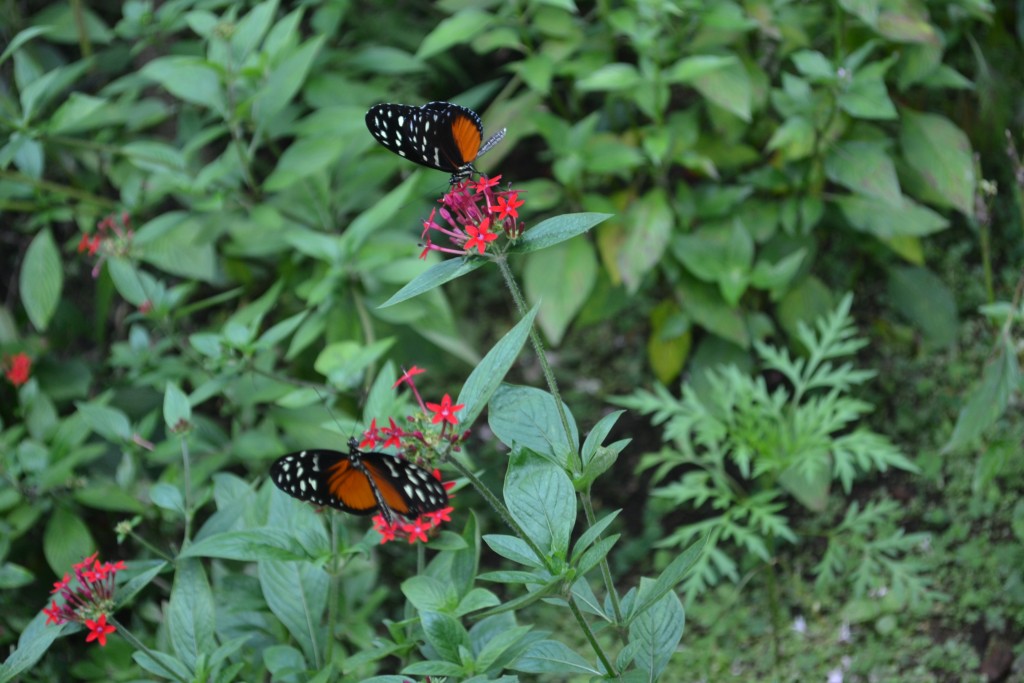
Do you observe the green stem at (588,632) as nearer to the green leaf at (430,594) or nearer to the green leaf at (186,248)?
the green leaf at (430,594)

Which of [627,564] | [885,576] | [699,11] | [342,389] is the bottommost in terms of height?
[627,564]

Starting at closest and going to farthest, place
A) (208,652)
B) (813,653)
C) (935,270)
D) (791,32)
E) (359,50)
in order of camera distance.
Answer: (208,652) → (813,653) → (791,32) → (935,270) → (359,50)

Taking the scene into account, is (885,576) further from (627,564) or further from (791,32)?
(791,32)

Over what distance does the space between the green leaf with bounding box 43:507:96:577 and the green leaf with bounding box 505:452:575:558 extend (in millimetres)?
1421

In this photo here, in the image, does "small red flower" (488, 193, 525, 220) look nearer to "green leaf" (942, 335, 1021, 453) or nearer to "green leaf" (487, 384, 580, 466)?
"green leaf" (487, 384, 580, 466)

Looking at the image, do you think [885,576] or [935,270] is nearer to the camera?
[885,576]

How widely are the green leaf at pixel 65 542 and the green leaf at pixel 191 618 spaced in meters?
0.68

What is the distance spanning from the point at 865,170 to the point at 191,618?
1.91 meters

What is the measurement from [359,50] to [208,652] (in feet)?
7.04

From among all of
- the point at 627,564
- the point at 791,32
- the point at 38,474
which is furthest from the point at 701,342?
the point at 38,474

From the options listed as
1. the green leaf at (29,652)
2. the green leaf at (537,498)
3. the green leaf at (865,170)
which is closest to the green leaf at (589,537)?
the green leaf at (537,498)

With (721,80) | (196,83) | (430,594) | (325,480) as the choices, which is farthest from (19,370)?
(721,80)

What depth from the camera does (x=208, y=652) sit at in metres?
1.56

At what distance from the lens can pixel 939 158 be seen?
2.52 meters
